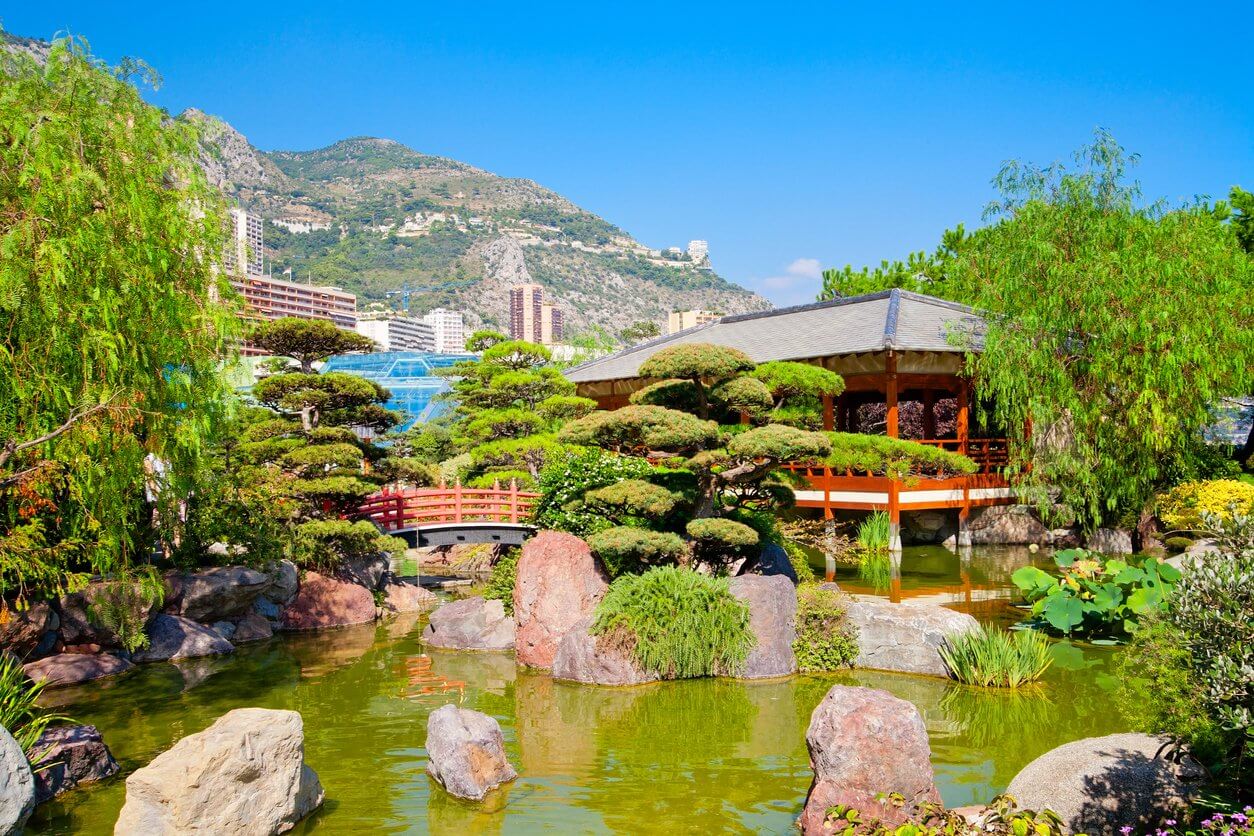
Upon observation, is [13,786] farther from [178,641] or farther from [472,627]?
[472,627]

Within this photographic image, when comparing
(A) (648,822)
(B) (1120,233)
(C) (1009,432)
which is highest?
(B) (1120,233)

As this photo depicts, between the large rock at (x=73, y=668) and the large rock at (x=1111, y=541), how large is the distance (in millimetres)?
15076

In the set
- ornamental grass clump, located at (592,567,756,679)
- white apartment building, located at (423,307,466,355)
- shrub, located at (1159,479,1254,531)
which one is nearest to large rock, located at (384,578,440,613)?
ornamental grass clump, located at (592,567,756,679)

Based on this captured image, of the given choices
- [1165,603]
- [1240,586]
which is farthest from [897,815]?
[1240,586]

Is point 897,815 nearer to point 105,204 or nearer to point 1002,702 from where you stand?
point 1002,702

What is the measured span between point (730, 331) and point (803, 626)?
46.4ft

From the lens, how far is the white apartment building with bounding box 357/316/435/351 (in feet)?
245

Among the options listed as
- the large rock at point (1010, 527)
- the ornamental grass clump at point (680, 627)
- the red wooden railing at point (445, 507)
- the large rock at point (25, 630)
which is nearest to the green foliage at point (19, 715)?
the large rock at point (25, 630)

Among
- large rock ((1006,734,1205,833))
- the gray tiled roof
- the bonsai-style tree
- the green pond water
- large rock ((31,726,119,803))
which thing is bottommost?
the green pond water

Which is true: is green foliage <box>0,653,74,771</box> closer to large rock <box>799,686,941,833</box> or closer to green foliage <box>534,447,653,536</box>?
large rock <box>799,686,941,833</box>

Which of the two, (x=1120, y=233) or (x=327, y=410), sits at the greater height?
(x=1120, y=233)

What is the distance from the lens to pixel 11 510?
8.65 meters

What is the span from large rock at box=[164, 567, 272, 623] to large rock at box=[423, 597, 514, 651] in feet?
7.87

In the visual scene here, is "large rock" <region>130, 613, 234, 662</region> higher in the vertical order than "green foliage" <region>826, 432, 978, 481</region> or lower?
lower
